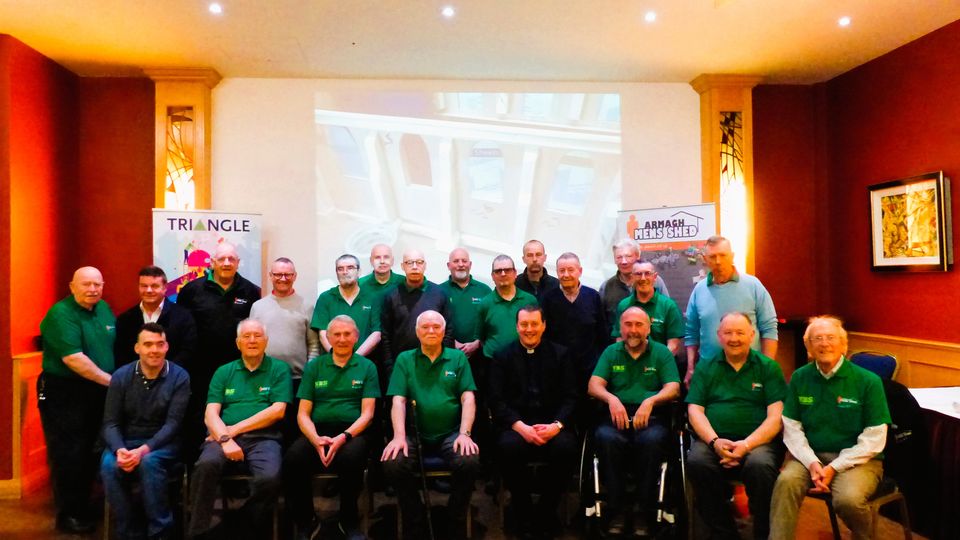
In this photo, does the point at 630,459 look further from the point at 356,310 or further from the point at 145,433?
the point at 145,433

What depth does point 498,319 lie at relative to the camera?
3.83 meters

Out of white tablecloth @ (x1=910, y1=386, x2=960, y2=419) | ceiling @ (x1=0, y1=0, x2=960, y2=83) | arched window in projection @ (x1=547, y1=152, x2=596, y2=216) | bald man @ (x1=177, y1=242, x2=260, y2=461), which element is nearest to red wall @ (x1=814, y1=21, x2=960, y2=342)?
ceiling @ (x1=0, y1=0, x2=960, y2=83)

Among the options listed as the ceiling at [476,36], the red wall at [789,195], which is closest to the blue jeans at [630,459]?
the ceiling at [476,36]

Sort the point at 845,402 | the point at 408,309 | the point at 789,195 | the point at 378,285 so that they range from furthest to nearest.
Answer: the point at 789,195, the point at 378,285, the point at 408,309, the point at 845,402

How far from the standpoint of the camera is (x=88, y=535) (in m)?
3.36

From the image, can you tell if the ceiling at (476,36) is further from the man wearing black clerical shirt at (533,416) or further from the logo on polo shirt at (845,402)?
the logo on polo shirt at (845,402)

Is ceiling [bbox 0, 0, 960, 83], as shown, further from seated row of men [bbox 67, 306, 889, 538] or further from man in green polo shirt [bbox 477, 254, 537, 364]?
seated row of men [bbox 67, 306, 889, 538]

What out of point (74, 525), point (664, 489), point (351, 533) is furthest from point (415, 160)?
point (74, 525)

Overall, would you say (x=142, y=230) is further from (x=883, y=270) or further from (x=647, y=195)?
(x=883, y=270)

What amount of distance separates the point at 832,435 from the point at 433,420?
2.00 m

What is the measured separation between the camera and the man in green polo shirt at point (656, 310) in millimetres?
3721

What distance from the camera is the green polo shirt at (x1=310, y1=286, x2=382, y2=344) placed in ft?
12.9

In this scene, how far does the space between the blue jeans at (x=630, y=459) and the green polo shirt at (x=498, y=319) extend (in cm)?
88

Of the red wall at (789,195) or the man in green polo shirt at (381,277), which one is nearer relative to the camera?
the man in green polo shirt at (381,277)
